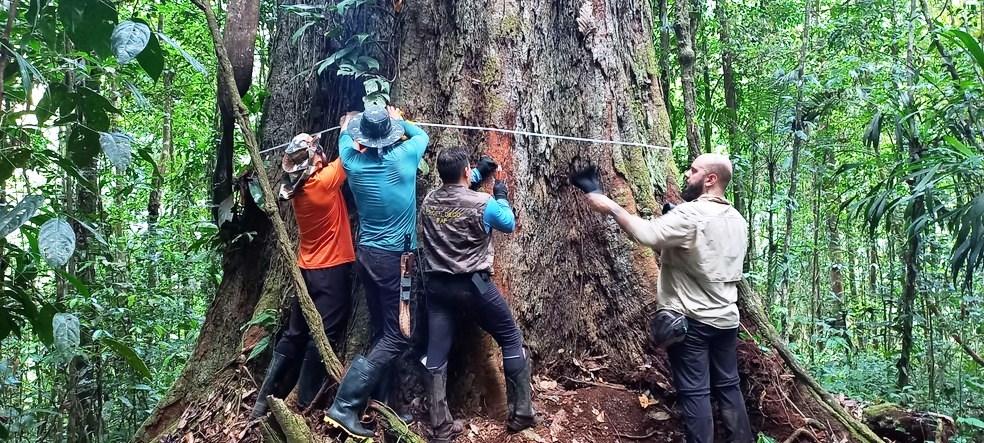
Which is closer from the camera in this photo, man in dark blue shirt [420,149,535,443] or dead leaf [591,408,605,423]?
man in dark blue shirt [420,149,535,443]

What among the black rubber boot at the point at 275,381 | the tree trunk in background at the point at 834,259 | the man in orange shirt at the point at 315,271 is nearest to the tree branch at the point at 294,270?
the man in orange shirt at the point at 315,271

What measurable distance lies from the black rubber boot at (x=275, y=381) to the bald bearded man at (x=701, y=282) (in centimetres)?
232

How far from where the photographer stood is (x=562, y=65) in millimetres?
5078

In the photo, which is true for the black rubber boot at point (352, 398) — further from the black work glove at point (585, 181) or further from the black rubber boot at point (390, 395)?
the black work glove at point (585, 181)

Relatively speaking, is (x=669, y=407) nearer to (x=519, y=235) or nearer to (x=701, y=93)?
(x=519, y=235)

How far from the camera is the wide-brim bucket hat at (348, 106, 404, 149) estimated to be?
4156 mm

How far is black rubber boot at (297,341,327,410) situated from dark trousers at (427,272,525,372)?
0.80 meters

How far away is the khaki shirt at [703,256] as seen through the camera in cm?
402

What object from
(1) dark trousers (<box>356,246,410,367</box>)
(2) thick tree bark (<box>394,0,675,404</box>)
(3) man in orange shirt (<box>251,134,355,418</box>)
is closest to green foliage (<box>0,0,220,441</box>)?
(3) man in orange shirt (<box>251,134,355,418</box>)

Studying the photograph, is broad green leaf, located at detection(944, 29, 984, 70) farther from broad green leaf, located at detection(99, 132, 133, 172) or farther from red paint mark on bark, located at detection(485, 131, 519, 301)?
broad green leaf, located at detection(99, 132, 133, 172)

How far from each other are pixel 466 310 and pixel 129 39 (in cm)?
260

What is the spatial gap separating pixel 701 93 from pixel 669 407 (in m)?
7.53

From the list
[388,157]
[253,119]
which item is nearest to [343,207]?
[388,157]

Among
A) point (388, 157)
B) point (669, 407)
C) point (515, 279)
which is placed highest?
point (388, 157)
